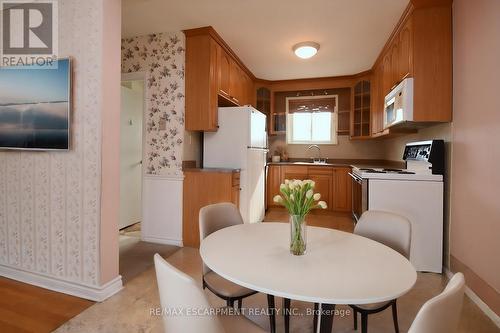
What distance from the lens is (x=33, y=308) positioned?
188 cm

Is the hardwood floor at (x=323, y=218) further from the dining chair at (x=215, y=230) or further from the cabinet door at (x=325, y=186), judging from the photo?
the dining chair at (x=215, y=230)

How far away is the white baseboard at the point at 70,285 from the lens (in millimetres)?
1993

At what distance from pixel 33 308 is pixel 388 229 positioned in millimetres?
2444

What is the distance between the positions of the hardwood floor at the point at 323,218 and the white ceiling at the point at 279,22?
251 cm

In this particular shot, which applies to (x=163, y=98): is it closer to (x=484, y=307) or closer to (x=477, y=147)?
(x=477, y=147)

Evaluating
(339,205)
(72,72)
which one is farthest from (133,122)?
(339,205)

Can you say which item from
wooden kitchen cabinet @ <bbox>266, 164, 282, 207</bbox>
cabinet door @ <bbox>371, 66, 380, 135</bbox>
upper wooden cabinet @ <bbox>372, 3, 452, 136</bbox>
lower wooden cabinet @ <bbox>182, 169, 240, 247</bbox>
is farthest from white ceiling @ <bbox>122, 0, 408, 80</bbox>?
wooden kitchen cabinet @ <bbox>266, 164, 282, 207</bbox>

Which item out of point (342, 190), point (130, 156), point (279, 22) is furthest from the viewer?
point (342, 190)

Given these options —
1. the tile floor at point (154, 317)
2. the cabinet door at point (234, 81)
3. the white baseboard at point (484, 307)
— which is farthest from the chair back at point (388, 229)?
the cabinet door at point (234, 81)

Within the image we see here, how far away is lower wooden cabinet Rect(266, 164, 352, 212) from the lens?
4.70 m

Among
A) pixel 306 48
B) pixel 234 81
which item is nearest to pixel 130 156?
pixel 234 81

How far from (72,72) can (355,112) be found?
4.42 metres

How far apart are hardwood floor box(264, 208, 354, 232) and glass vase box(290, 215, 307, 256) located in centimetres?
302

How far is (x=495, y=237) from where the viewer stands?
1814 millimetres
